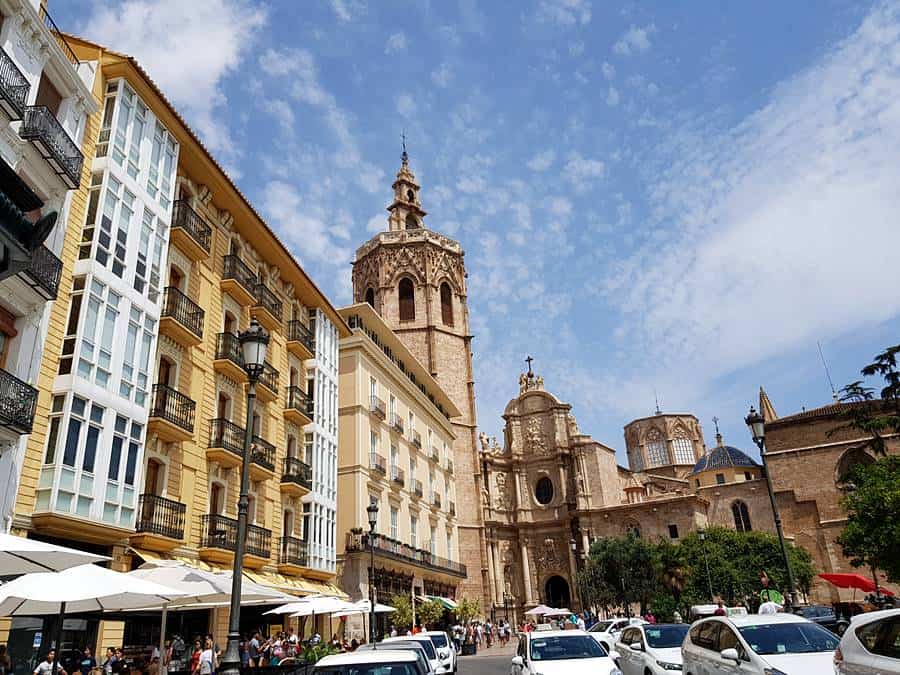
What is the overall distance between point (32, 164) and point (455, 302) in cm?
4589

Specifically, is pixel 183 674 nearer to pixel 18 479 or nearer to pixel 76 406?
pixel 18 479

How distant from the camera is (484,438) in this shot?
6162 centimetres

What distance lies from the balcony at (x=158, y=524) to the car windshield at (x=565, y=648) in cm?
1021

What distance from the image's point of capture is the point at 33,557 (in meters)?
9.09

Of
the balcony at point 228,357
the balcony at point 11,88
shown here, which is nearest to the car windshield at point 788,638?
the balcony at point 11,88

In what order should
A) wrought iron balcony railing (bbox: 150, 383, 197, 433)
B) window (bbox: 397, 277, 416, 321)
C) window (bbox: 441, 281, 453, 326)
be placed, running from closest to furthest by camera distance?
wrought iron balcony railing (bbox: 150, 383, 197, 433), window (bbox: 397, 277, 416, 321), window (bbox: 441, 281, 453, 326)

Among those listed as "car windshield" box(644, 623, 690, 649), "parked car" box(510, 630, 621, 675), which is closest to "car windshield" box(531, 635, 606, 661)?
"parked car" box(510, 630, 621, 675)

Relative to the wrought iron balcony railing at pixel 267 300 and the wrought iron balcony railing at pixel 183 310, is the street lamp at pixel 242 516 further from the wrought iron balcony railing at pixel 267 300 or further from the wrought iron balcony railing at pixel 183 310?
the wrought iron balcony railing at pixel 267 300

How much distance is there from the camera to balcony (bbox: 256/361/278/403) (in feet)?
78.1

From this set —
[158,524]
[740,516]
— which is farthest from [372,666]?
[740,516]

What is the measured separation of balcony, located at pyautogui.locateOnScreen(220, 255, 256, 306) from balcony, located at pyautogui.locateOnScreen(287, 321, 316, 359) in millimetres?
3032

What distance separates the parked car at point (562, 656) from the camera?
10.6m

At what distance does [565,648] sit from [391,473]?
24898mm

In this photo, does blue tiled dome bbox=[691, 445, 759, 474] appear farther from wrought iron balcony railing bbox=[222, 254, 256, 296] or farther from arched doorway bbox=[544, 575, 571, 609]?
wrought iron balcony railing bbox=[222, 254, 256, 296]
